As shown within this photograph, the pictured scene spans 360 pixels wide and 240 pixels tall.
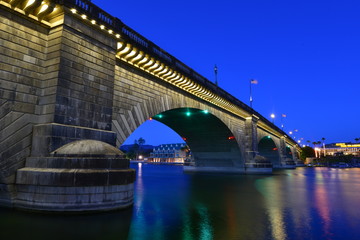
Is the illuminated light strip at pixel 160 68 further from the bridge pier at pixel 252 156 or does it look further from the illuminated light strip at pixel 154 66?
the bridge pier at pixel 252 156

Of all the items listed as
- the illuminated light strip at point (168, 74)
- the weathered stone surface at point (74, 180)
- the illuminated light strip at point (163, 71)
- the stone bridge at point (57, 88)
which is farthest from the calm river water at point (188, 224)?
the illuminated light strip at point (168, 74)

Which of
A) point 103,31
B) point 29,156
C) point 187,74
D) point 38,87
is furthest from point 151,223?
point 187,74

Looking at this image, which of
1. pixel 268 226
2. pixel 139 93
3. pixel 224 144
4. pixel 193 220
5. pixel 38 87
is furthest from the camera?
pixel 224 144

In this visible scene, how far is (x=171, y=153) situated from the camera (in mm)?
168500

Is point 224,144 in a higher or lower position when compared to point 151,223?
higher

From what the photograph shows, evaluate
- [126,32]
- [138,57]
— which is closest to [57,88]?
[126,32]

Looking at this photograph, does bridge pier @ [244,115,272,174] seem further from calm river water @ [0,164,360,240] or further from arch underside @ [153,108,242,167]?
calm river water @ [0,164,360,240]

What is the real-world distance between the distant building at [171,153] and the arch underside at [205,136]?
105 meters

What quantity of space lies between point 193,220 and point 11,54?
34.5ft

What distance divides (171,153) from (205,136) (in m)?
128

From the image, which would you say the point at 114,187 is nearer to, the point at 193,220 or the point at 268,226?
the point at 193,220

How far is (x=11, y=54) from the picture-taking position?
1124 centimetres

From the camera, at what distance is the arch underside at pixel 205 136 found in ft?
112

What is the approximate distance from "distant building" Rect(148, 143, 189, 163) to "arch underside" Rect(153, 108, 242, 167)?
344ft
